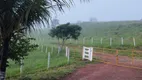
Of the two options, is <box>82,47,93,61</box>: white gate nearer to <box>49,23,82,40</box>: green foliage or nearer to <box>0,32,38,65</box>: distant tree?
<box>0,32,38,65</box>: distant tree

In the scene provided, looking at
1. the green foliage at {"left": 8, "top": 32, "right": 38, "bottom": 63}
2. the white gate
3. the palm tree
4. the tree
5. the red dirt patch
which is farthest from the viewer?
the tree

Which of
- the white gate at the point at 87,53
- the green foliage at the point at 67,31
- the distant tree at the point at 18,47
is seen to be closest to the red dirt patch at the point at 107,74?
the distant tree at the point at 18,47

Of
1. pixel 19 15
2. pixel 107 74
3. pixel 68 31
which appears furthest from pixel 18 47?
pixel 68 31

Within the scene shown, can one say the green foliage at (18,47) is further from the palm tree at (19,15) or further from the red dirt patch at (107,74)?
the red dirt patch at (107,74)

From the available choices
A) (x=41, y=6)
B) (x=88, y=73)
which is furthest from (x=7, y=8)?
(x=88, y=73)

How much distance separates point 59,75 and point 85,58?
7052mm

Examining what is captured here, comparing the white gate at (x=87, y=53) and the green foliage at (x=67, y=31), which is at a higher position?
the green foliage at (x=67, y=31)

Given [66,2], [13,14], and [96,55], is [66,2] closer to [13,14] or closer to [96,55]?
[13,14]

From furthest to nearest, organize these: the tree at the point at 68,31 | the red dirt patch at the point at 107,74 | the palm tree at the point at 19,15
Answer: the tree at the point at 68,31 → the red dirt patch at the point at 107,74 → the palm tree at the point at 19,15

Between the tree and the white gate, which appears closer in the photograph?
the white gate

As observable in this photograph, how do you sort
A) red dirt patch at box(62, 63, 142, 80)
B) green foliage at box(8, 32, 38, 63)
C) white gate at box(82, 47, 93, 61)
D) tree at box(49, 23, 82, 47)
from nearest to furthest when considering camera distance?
Answer: green foliage at box(8, 32, 38, 63)
red dirt patch at box(62, 63, 142, 80)
white gate at box(82, 47, 93, 61)
tree at box(49, 23, 82, 47)

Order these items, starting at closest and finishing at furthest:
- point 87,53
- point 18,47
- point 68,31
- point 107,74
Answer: point 18,47
point 107,74
point 87,53
point 68,31

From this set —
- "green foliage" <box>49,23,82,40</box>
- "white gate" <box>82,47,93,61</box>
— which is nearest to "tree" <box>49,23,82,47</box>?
"green foliage" <box>49,23,82,40</box>

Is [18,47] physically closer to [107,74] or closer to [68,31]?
[107,74]
